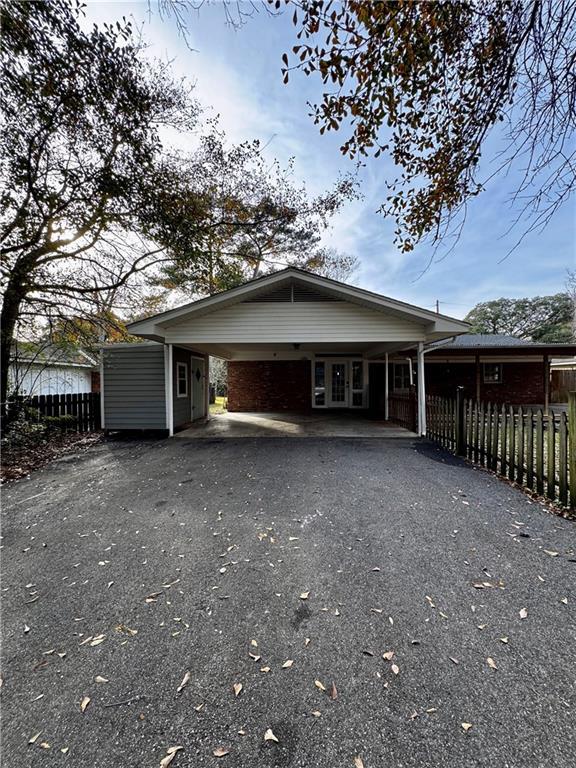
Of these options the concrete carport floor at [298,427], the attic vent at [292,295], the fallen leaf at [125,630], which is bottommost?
the fallen leaf at [125,630]

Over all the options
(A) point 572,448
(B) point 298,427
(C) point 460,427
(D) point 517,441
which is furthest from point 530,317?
(A) point 572,448

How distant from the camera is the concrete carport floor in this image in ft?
29.2

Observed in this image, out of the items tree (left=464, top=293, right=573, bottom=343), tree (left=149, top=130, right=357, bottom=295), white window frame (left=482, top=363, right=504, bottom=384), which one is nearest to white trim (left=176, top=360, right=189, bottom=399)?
tree (left=149, top=130, right=357, bottom=295)

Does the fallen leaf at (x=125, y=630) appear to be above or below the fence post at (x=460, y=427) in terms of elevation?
below

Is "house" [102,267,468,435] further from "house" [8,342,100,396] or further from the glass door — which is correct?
the glass door

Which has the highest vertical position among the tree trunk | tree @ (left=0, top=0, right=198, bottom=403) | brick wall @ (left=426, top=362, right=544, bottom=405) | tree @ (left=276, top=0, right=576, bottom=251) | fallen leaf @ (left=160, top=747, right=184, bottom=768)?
tree @ (left=0, top=0, right=198, bottom=403)

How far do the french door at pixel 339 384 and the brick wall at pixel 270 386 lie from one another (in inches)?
17.6

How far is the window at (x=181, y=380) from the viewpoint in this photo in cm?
975

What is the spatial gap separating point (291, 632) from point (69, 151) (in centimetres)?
904

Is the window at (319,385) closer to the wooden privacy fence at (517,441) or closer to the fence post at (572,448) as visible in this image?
the wooden privacy fence at (517,441)

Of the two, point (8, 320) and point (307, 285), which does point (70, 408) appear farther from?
point (307, 285)

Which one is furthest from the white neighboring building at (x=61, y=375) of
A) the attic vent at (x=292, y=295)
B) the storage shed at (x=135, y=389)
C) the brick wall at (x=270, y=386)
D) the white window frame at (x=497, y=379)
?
the white window frame at (x=497, y=379)

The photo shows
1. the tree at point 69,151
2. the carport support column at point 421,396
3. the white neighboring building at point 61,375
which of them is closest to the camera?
the tree at point 69,151

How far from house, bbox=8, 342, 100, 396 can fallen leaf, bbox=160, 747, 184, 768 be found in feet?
31.0
